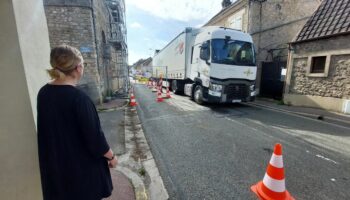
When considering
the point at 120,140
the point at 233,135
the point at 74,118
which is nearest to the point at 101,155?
the point at 74,118

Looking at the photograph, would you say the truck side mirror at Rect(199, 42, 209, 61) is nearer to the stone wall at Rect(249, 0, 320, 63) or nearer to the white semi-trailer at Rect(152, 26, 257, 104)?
the white semi-trailer at Rect(152, 26, 257, 104)

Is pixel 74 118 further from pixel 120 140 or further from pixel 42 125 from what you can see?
pixel 120 140

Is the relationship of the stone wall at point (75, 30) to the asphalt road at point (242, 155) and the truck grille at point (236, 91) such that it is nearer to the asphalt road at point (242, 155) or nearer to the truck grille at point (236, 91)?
the asphalt road at point (242, 155)

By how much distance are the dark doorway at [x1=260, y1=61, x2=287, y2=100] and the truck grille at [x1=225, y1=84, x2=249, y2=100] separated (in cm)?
379

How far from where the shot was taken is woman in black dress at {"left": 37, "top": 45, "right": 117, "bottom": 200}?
134 centimetres

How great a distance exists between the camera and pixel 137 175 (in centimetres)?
307

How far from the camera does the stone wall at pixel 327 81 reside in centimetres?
708

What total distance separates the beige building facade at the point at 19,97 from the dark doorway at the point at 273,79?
11338mm

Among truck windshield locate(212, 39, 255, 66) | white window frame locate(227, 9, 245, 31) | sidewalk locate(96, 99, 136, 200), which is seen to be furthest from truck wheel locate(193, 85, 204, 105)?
white window frame locate(227, 9, 245, 31)

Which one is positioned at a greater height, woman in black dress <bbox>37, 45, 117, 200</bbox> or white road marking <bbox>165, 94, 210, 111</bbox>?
woman in black dress <bbox>37, 45, 117, 200</bbox>

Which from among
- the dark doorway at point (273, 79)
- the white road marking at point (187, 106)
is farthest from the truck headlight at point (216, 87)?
the dark doorway at point (273, 79)

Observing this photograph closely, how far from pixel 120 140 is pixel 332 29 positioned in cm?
955

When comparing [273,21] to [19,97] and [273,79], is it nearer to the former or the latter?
[273,79]

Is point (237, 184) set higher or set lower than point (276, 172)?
lower
